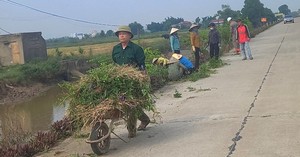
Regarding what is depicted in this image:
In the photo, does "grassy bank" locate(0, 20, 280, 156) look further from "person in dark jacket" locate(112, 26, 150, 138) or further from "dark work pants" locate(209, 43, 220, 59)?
"person in dark jacket" locate(112, 26, 150, 138)

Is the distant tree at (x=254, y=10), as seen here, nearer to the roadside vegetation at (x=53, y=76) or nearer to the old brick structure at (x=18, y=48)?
the roadside vegetation at (x=53, y=76)

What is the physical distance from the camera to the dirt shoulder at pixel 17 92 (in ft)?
78.4

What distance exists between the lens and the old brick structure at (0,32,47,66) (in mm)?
33844

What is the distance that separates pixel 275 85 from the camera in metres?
10.2

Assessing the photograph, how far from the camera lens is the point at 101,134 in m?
6.21

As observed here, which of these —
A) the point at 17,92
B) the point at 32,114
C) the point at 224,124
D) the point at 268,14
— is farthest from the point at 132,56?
the point at 268,14

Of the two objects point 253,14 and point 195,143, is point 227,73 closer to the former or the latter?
point 195,143

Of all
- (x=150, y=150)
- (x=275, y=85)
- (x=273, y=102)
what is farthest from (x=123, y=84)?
(x=275, y=85)

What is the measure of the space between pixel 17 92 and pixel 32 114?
27.7 feet

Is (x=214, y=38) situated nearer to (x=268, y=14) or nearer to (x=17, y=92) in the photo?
(x=17, y=92)

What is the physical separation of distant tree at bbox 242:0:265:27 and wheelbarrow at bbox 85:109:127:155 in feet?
195

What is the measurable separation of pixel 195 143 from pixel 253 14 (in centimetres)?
6241

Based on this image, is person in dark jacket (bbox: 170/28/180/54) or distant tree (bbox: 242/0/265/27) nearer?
person in dark jacket (bbox: 170/28/180/54)

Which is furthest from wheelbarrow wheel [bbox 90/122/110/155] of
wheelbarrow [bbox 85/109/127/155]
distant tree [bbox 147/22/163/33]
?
distant tree [bbox 147/22/163/33]
